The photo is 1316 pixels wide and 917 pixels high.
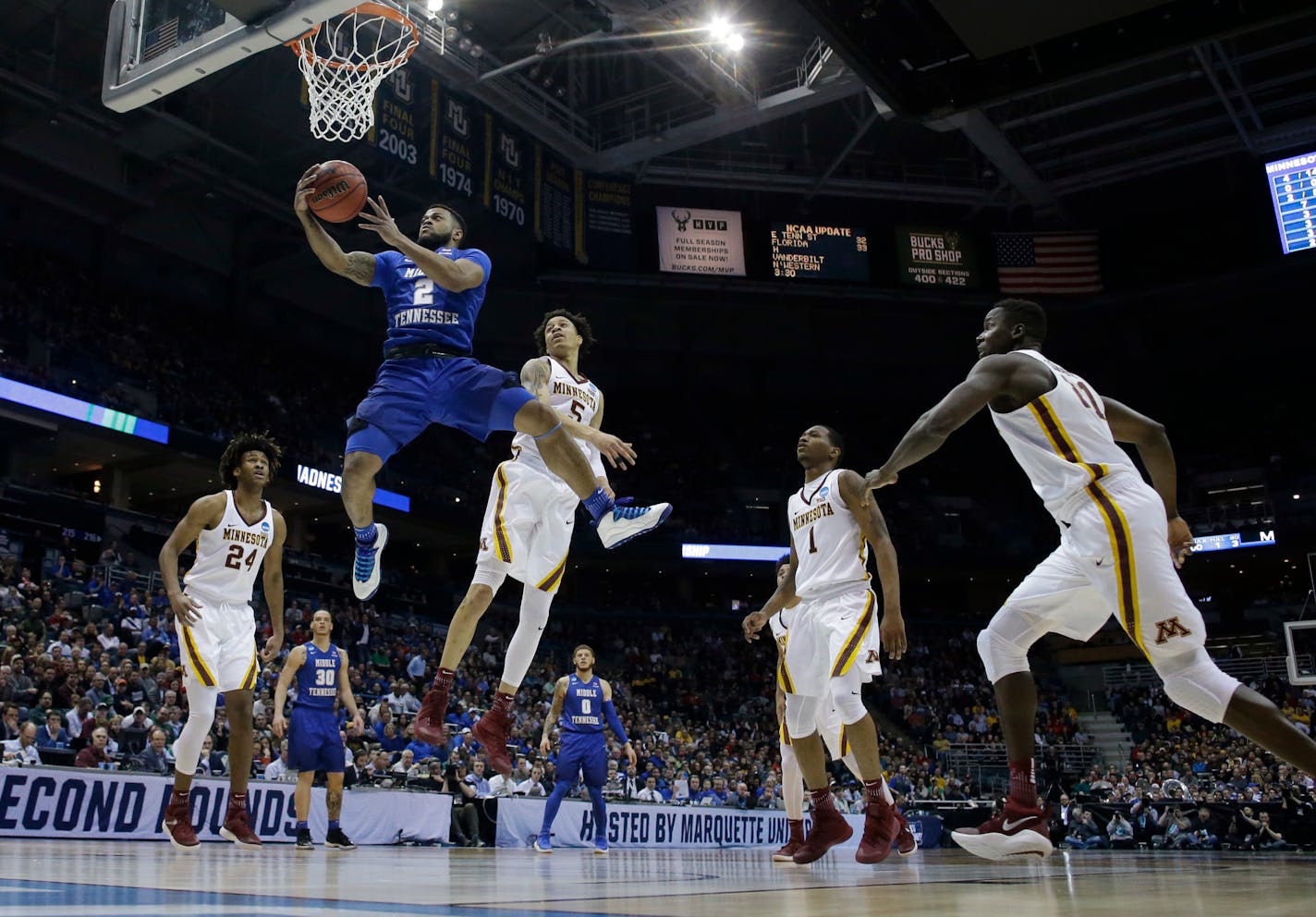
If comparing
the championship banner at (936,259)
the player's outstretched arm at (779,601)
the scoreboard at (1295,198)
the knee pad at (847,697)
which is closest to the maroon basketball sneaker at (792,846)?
the knee pad at (847,697)

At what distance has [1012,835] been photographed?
436cm

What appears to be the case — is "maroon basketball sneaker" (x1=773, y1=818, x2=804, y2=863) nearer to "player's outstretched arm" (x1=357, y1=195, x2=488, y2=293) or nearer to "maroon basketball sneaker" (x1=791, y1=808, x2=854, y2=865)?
"maroon basketball sneaker" (x1=791, y1=808, x2=854, y2=865)

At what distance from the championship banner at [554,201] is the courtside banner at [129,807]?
13407mm

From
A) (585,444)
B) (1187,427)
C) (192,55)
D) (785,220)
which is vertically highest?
(785,220)

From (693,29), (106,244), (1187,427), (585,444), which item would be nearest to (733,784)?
(693,29)

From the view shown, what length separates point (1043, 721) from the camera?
2733 centimetres

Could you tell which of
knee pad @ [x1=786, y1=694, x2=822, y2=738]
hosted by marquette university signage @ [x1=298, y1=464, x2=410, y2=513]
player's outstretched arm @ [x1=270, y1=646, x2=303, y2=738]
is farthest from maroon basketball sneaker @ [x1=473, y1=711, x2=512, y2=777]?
hosted by marquette university signage @ [x1=298, y1=464, x2=410, y2=513]

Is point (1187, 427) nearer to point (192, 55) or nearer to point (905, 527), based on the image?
point (905, 527)

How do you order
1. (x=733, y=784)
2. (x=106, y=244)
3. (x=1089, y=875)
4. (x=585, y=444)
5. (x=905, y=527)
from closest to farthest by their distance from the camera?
(x=1089, y=875), (x=585, y=444), (x=733, y=784), (x=106, y=244), (x=905, y=527)

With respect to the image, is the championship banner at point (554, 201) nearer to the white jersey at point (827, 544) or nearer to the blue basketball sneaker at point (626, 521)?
the white jersey at point (827, 544)

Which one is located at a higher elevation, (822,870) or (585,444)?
(585,444)

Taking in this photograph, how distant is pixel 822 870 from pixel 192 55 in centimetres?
640

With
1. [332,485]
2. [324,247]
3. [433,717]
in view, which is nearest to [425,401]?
[324,247]

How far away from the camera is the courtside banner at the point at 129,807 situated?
8844mm
